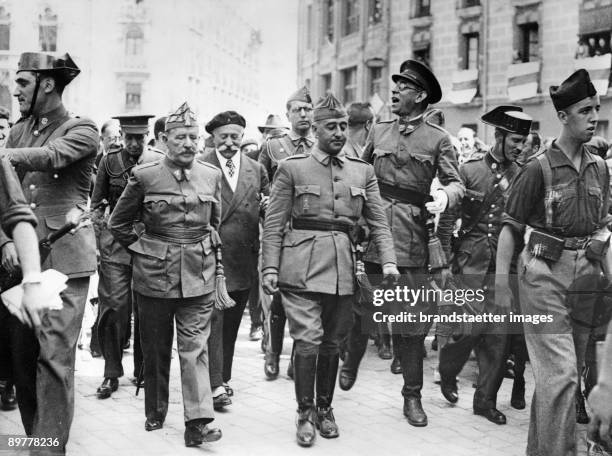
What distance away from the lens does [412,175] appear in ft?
22.3

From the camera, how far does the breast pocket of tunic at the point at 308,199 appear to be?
616cm

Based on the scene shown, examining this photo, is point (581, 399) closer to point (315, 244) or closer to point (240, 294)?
point (315, 244)

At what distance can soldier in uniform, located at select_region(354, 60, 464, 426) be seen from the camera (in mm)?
6742

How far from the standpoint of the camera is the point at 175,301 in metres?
6.08

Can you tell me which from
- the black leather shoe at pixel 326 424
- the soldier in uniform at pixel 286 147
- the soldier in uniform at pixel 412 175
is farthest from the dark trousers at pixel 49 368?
the soldier in uniform at pixel 286 147

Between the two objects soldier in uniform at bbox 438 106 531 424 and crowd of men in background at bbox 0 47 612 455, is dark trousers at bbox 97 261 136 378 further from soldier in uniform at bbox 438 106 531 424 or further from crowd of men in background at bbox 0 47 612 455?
soldier in uniform at bbox 438 106 531 424

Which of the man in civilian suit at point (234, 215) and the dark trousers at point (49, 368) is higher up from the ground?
the man in civilian suit at point (234, 215)

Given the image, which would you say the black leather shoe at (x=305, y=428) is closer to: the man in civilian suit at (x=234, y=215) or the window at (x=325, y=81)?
the man in civilian suit at (x=234, y=215)

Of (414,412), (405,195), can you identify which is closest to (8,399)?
(414,412)

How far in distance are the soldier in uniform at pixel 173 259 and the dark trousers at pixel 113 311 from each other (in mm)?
1226

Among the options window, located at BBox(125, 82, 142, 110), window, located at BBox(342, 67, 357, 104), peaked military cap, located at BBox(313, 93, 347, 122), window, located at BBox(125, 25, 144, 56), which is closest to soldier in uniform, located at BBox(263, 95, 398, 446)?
peaked military cap, located at BBox(313, 93, 347, 122)

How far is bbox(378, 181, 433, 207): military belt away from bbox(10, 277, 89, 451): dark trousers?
2.63 meters

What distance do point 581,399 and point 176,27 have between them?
11.5 metres

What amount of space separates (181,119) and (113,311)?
7.12 feet
